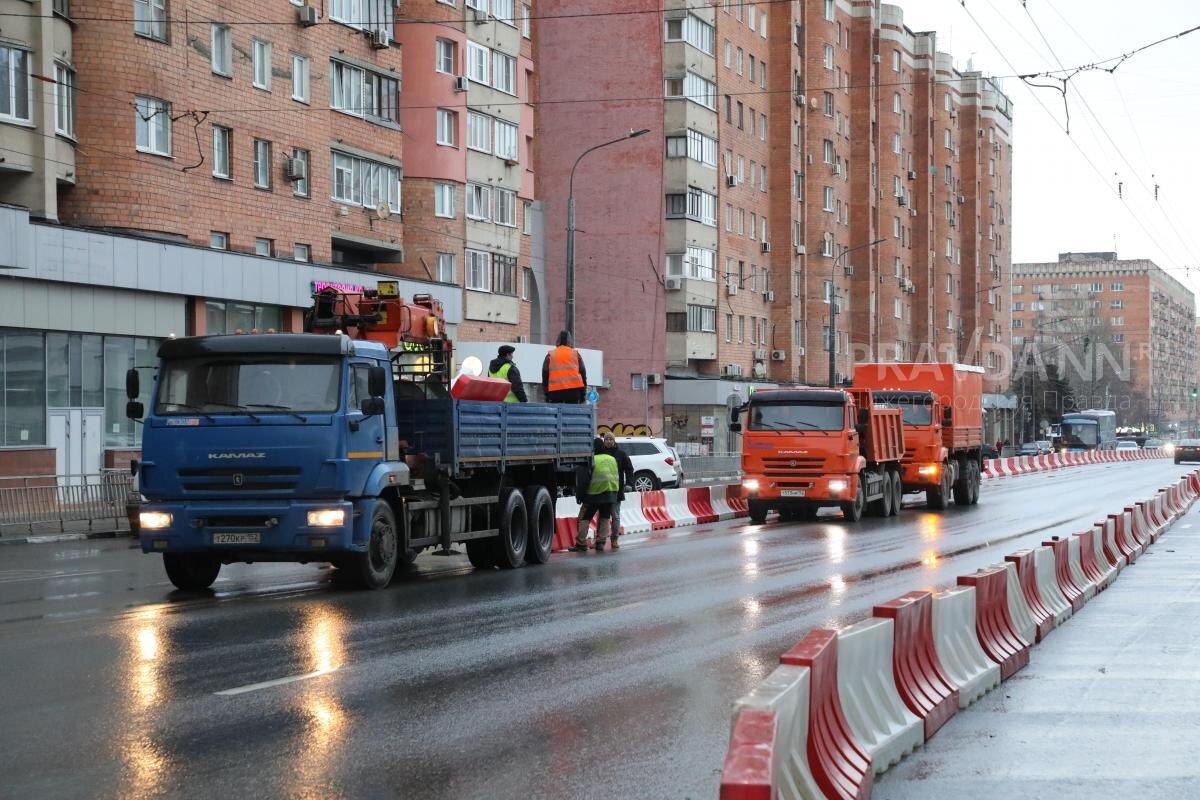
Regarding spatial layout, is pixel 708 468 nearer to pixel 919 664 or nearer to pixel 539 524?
pixel 539 524

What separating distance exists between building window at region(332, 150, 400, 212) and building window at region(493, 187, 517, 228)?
27.2 feet

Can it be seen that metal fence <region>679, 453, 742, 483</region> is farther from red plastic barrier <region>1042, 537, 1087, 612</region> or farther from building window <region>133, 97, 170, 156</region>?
red plastic barrier <region>1042, 537, 1087, 612</region>

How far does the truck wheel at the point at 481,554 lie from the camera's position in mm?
18859

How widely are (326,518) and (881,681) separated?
784cm

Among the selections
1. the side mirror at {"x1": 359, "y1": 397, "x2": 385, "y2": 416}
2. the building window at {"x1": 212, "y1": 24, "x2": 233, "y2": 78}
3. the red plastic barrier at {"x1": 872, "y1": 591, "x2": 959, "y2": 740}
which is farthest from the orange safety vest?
the building window at {"x1": 212, "y1": 24, "x2": 233, "y2": 78}

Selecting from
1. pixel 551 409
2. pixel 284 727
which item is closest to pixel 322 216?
pixel 551 409

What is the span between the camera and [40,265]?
1213 inches

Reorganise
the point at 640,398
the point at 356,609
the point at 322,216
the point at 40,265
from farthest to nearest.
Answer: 1. the point at 640,398
2. the point at 322,216
3. the point at 40,265
4. the point at 356,609

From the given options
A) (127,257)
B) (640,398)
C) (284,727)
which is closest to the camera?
(284,727)

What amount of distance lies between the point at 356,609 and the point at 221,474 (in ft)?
6.51

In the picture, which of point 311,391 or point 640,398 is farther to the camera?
point 640,398

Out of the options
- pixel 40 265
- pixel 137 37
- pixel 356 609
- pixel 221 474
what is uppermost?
pixel 137 37

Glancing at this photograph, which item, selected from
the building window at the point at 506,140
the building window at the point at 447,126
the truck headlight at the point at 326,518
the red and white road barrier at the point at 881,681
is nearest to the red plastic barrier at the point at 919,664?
the red and white road barrier at the point at 881,681

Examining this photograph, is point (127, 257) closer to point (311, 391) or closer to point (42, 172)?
point (42, 172)
